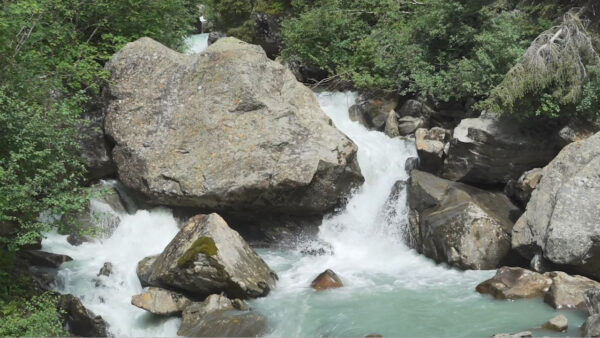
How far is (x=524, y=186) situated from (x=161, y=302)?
8.65 m

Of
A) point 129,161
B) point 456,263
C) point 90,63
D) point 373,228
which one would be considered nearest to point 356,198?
point 373,228

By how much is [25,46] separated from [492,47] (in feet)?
37.5

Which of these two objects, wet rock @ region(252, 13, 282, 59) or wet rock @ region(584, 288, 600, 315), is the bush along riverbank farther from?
wet rock @ region(252, 13, 282, 59)

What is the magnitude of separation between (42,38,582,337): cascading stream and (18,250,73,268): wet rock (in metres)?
0.21

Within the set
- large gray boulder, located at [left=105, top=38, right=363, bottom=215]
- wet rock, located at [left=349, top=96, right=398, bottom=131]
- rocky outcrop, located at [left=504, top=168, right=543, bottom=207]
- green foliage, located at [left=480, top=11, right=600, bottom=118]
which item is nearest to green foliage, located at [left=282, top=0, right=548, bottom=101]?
wet rock, located at [left=349, top=96, right=398, bottom=131]

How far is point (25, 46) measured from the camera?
513 inches

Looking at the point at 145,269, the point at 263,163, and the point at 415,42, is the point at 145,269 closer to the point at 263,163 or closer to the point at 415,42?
the point at 263,163

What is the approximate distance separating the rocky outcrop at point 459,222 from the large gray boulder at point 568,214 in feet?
1.92

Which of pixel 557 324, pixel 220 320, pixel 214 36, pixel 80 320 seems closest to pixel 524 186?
pixel 557 324

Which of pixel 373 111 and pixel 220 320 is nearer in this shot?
pixel 220 320

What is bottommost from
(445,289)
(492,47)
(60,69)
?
(445,289)

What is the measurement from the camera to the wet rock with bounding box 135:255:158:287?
1222 centimetres

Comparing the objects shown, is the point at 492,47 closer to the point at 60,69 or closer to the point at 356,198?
the point at 356,198

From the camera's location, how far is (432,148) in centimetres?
1591
